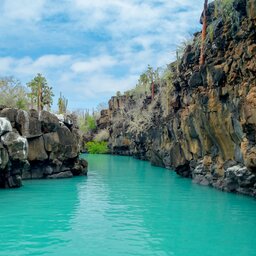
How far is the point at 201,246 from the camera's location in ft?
38.3

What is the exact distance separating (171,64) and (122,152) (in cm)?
3964

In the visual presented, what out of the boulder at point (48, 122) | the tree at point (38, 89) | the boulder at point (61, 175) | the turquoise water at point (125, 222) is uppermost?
the tree at point (38, 89)

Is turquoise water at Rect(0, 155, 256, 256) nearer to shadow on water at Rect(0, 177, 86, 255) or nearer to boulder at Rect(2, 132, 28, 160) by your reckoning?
shadow on water at Rect(0, 177, 86, 255)

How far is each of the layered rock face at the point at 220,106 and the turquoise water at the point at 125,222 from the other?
238 cm

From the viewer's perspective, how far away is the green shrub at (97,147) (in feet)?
268

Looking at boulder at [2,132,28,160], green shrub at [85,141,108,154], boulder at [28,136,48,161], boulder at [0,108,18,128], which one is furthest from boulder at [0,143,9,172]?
green shrub at [85,141,108,154]

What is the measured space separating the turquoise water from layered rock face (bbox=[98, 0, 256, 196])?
2.38 meters

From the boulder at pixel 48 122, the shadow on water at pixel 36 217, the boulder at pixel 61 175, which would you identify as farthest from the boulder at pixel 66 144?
the shadow on water at pixel 36 217

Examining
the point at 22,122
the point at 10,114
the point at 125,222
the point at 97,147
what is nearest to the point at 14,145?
the point at 10,114

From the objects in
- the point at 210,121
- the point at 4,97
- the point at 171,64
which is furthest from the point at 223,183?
the point at 4,97

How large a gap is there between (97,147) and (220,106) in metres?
60.6

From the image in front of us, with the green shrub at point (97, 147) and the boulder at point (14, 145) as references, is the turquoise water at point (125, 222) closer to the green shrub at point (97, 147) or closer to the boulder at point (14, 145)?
the boulder at point (14, 145)

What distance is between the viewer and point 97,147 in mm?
82938

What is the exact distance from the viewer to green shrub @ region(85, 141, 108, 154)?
8181cm
